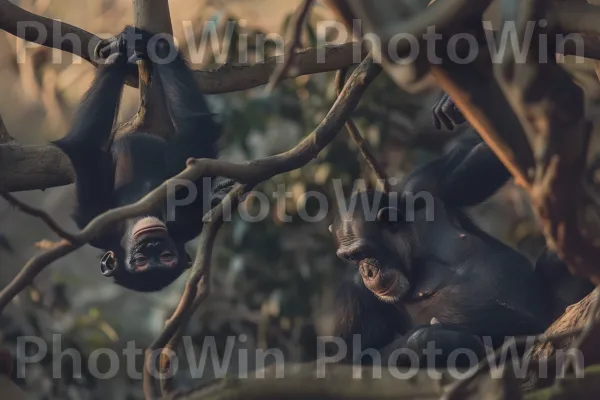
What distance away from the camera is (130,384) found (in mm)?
6078

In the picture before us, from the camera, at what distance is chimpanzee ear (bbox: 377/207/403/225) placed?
4.05 meters

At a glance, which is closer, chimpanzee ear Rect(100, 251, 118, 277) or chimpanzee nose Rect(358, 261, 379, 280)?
chimpanzee nose Rect(358, 261, 379, 280)

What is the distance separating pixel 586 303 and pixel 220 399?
1.09m

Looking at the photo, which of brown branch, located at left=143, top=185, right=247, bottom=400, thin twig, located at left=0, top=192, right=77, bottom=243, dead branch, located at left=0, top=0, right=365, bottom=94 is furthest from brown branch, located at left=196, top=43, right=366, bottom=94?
thin twig, located at left=0, top=192, right=77, bottom=243

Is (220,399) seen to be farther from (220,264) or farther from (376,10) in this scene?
(220,264)

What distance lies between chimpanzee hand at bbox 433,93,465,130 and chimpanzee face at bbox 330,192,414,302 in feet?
1.58

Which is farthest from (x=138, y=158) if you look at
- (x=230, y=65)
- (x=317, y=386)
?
(x=317, y=386)

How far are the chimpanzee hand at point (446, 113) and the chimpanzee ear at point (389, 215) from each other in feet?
1.54

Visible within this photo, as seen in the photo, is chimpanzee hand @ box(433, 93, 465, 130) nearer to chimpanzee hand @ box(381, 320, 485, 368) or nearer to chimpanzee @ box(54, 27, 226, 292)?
chimpanzee hand @ box(381, 320, 485, 368)

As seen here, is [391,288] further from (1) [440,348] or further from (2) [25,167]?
(2) [25,167]

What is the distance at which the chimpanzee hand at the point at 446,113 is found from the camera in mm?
3695

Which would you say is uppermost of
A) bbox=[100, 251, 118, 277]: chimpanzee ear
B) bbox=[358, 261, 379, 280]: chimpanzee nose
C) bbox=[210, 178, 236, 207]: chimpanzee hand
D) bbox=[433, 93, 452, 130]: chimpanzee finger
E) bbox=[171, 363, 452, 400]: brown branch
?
→ bbox=[433, 93, 452, 130]: chimpanzee finger

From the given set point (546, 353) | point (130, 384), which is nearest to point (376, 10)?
point (546, 353)

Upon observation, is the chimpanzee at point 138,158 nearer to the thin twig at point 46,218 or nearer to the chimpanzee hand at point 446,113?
the chimpanzee hand at point 446,113
